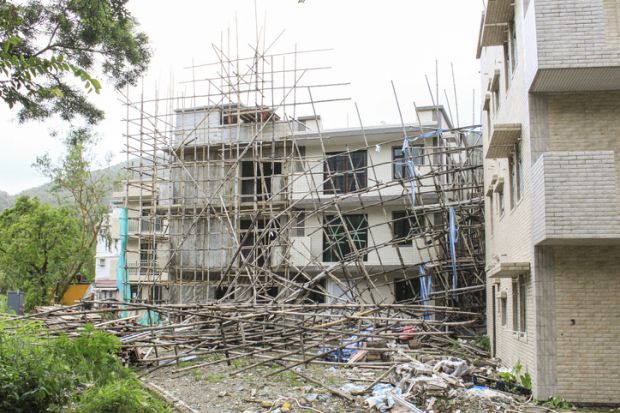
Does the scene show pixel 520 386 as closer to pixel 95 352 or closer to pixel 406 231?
pixel 95 352

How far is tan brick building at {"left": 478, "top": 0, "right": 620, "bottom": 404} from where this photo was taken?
10.3 metres

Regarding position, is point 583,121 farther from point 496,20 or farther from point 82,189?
point 82,189

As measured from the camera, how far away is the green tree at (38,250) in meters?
33.2

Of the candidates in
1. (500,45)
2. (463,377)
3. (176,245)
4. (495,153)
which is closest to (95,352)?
(463,377)

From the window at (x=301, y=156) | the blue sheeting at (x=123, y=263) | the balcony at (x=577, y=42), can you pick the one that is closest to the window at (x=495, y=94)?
the balcony at (x=577, y=42)

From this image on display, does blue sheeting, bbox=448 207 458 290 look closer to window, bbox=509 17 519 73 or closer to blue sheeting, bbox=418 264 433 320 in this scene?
blue sheeting, bbox=418 264 433 320

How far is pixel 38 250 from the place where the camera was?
33.4 meters

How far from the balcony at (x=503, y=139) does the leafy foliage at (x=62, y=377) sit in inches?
319

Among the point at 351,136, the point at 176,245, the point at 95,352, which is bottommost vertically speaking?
the point at 95,352

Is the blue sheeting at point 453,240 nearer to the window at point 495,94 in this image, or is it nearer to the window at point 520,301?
the window at point 495,94

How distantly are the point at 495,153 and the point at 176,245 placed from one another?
16.2 metres

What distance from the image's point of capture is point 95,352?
396 inches

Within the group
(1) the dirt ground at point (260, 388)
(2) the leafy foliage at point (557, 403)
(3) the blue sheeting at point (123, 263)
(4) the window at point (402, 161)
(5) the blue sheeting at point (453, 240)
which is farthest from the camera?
(3) the blue sheeting at point (123, 263)

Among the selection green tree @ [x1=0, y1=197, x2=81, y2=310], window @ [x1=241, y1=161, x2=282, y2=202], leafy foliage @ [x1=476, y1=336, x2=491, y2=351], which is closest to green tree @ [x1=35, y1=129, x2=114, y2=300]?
green tree @ [x1=0, y1=197, x2=81, y2=310]
